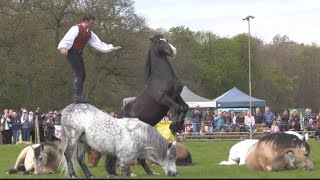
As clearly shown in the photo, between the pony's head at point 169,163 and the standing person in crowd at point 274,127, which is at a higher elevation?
the pony's head at point 169,163

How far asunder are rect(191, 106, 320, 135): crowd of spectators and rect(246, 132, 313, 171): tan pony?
738 inches

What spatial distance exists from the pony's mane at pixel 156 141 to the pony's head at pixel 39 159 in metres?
3.60

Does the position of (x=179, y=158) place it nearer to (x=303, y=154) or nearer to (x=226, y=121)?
(x=303, y=154)

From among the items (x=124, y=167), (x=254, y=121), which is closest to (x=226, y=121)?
(x=254, y=121)

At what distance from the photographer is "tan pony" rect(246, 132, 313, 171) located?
1371 cm

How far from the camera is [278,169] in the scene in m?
14.1

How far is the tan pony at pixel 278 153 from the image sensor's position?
13711mm

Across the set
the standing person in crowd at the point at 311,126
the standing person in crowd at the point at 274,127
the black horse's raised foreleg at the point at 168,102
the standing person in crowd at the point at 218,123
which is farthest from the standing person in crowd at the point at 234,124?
the black horse's raised foreleg at the point at 168,102

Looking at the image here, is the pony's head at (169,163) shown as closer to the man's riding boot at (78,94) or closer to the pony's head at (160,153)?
the pony's head at (160,153)

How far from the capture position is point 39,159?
1442cm

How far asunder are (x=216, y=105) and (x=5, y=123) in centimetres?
2055

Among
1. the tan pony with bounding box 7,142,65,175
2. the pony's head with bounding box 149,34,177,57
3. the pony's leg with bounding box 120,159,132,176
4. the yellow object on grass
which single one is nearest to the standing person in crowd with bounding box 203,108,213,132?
the yellow object on grass

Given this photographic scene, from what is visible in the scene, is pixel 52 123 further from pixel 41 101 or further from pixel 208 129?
pixel 41 101

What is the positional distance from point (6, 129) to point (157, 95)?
70.5 feet
